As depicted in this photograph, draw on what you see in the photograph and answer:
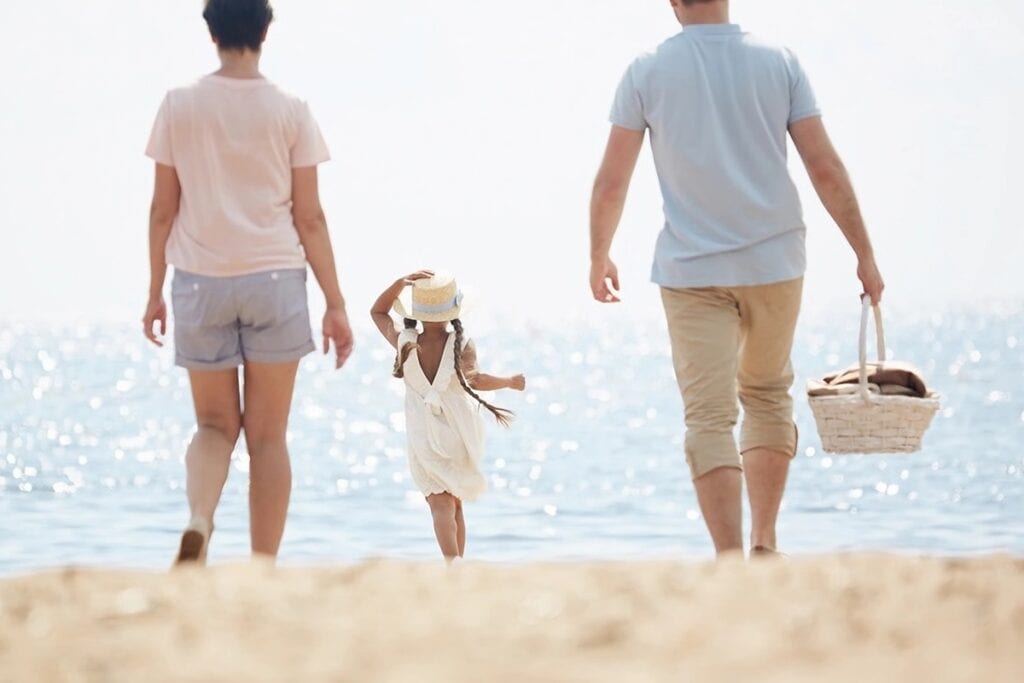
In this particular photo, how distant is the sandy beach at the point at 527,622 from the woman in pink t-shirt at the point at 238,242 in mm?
1210

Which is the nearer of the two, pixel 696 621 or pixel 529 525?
pixel 696 621

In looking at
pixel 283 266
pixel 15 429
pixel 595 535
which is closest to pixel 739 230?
pixel 283 266

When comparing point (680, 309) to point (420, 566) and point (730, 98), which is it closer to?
point (730, 98)

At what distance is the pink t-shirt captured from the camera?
5711 millimetres

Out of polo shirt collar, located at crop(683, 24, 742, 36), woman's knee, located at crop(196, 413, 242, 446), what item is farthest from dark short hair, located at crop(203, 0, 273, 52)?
polo shirt collar, located at crop(683, 24, 742, 36)

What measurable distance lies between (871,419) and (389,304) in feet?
7.74

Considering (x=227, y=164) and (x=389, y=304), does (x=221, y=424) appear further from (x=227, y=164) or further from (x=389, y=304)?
(x=389, y=304)

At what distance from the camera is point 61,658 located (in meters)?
3.74

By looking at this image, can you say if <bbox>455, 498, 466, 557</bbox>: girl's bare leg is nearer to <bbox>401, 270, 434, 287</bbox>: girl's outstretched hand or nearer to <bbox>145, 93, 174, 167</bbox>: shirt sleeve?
<bbox>401, 270, 434, 287</bbox>: girl's outstretched hand

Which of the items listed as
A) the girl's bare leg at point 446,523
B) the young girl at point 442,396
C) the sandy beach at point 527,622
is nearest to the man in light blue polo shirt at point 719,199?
the sandy beach at point 527,622

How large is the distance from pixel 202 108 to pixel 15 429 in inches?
941

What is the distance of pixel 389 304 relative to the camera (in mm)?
7879

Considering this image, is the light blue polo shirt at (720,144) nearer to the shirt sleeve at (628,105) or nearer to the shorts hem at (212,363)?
the shirt sleeve at (628,105)

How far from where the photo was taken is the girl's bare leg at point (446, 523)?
24.9ft
